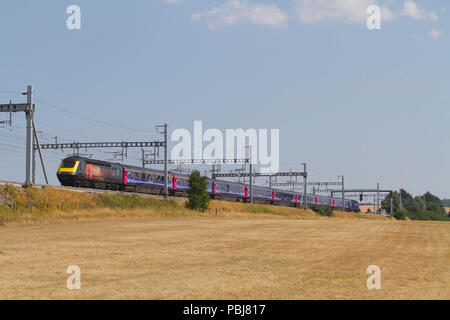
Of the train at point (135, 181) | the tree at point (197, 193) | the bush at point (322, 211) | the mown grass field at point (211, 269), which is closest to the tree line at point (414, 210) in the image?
the bush at point (322, 211)

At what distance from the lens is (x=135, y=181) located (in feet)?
202

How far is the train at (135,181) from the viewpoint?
5278 cm

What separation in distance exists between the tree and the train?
388 cm

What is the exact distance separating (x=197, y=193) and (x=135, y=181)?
7429 mm

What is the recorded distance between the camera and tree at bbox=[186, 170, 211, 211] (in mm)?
61812

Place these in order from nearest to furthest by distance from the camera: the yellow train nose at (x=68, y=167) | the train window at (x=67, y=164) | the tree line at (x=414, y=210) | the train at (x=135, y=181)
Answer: the yellow train nose at (x=68, y=167) < the train window at (x=67, y=164) < the train at (x=135, y=181) < the tree line at (x=414, y=210)

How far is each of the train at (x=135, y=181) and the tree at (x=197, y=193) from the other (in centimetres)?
388

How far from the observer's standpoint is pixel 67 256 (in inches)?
685

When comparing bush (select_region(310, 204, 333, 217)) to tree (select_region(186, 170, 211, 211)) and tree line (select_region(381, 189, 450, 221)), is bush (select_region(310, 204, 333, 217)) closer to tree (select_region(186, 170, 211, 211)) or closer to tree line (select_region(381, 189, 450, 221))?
tree (select_region(186, 170, 211, 211))

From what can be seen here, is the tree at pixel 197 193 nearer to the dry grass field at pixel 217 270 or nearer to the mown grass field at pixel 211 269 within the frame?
the mown grass field at pixel 211 269

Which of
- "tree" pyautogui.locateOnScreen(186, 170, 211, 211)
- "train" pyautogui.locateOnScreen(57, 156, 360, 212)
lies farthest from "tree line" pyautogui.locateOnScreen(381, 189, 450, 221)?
"tree" pyautogui.locateOnScreen(186, 170, 211, 211)
